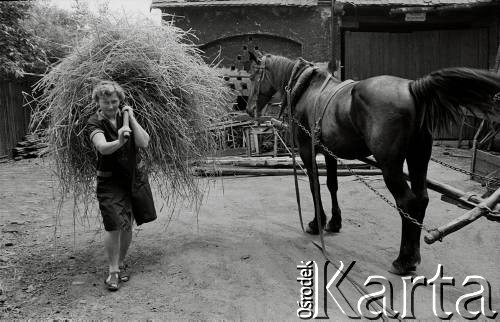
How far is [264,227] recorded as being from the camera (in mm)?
5082

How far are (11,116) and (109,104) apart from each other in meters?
10.5

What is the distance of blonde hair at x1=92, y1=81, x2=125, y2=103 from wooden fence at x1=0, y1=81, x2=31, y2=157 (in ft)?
32.2

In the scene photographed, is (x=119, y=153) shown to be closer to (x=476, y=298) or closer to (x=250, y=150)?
(x=476, y=298)

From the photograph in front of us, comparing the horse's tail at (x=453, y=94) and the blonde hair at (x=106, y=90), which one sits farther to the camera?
the blonde hair at (x=106, y=90)

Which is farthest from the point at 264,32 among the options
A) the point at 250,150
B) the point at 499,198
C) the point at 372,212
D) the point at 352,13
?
the point at 499,198

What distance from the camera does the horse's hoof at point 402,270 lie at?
3.76 meters

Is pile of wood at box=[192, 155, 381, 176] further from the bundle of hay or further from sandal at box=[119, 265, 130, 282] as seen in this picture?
sandal at box=[119, 265, 130, 282]

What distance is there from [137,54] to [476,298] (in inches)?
120

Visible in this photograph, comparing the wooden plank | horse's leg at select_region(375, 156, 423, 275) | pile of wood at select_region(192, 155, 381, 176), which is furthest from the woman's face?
the wooden plank

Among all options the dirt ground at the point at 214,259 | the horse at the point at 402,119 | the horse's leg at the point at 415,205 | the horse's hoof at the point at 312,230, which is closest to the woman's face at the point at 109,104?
the dirt ground at the point at 214,259

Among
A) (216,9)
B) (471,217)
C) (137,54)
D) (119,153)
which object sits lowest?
(471,217)

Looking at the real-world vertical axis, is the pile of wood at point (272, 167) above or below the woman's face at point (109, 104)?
below

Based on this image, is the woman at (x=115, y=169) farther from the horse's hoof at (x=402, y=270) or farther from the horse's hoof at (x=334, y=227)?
the horse's hoof at (x=334, y=227)

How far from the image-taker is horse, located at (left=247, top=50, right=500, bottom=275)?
3357 millimetres
